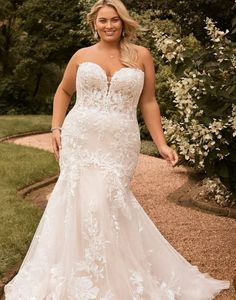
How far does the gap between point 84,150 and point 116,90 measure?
492mm

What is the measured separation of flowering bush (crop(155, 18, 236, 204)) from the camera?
4195 mm

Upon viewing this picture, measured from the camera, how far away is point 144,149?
1202 cm

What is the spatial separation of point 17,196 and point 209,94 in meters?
3.77

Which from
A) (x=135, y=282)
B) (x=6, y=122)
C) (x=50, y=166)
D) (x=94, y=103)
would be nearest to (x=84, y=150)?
(x=94, y=103)

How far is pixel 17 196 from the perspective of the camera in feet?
23.8

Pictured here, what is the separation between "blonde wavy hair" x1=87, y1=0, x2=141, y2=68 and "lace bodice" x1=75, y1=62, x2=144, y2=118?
77mm

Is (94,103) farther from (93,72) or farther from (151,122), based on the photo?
(151,122)

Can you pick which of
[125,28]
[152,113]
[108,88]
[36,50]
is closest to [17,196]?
[152,113]

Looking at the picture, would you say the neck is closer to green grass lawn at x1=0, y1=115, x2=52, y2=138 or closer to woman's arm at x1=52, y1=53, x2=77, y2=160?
woman's arm at x1=52, y1=53, x2=77, y2=160

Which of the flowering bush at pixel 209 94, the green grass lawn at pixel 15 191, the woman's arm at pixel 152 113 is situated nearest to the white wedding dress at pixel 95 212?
the woman's arm at pixel 152 113

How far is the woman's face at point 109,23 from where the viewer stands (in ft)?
12.6

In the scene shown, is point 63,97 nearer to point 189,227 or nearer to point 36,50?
point 189,227

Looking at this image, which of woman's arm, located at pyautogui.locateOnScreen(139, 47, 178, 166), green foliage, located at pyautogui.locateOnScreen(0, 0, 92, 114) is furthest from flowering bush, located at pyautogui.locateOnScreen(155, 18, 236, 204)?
green foliage, located at pyautogui.locateOnScreen(0, 0, 92, 114)

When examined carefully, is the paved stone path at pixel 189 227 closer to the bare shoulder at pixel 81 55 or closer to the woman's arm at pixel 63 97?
the woman's arm at pixel 63 97
